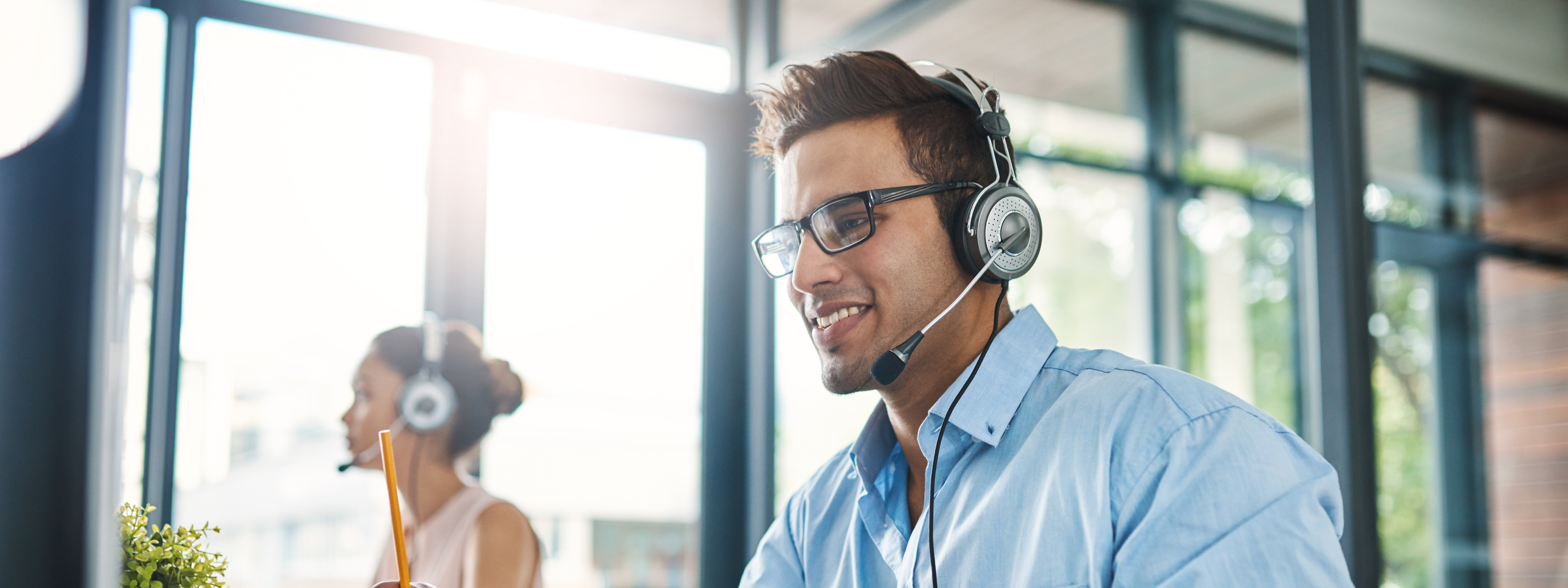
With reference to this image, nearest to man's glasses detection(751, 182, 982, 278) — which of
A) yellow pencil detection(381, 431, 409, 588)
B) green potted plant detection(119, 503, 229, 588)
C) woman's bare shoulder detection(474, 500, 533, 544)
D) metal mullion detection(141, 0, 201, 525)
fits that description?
yellow pencil detection(381, 431, 409, 588)

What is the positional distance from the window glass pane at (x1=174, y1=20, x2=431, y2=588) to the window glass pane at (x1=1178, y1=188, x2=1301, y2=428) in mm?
2416

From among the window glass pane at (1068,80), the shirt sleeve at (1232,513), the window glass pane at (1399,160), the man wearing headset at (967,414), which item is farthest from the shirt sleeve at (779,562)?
the window glass pane at (1068,80)

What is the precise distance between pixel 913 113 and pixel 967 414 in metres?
0.38

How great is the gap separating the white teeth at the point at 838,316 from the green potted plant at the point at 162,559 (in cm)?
71

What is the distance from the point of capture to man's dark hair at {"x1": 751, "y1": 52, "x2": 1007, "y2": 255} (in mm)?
1237

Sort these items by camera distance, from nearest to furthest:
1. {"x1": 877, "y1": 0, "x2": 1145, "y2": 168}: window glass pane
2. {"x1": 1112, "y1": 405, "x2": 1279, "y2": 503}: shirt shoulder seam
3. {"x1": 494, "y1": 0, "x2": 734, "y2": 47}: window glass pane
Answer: {"x1": 1112, "y1": 405, "x2": 1279, "y2": 503}: shirt shoulder seam
{"x1": 494, "y1": 0, "x2": 734, "y2": 47}: window glass pane
{"x1": 877, "y1": 0, "x2": 1145, "y2": 168}: window glass pane

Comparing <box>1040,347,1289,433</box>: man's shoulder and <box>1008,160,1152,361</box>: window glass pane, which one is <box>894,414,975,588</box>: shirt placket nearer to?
<box>1040,347,1289,433</box>: man's shoulder

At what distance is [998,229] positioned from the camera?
46.3 inches

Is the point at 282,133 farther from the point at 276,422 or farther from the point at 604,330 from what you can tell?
the point at 604,330

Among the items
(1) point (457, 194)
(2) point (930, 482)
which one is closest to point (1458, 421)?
(2) point (930, 482)

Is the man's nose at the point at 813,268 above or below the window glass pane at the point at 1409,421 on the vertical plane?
above

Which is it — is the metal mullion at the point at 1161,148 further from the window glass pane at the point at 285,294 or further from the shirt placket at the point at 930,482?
the shirt placket at the point at 930,482

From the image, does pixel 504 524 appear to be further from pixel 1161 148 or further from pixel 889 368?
pixel 1161 148

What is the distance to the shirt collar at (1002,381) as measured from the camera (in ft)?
3.55
